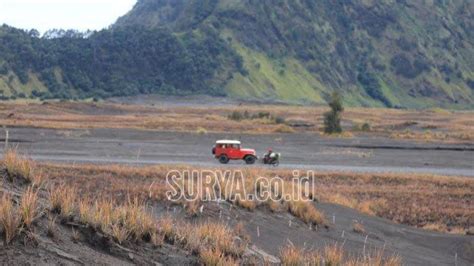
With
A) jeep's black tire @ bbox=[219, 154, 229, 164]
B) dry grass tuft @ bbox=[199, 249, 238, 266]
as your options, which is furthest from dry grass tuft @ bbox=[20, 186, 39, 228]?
jeep's black tire @ bbox=[219, 154, 229, 164]

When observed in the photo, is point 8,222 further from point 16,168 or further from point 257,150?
point 257,150

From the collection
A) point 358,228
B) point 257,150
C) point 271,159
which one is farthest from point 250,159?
point 358,228

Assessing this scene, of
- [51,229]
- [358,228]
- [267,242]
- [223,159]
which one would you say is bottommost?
[223,159]

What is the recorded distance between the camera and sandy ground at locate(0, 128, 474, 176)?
45.2 meters

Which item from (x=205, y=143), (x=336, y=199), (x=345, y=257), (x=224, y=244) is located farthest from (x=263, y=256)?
(x=205, y=143)

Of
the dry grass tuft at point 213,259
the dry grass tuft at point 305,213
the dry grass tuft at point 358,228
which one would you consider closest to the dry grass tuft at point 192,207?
the dry grass tuft at point 305,213

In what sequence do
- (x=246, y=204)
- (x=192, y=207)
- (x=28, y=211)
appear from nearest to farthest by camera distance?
(x=28, y=211) < (x=192, y=207) < (x=246, y=204)

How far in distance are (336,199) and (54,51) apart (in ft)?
577

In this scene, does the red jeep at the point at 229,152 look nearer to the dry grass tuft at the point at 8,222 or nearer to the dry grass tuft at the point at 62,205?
the dry grass tuft at the point at 62,205

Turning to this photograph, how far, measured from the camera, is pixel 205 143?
61656 millimetres

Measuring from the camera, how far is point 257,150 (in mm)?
56625

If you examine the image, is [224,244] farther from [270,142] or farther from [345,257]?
[270,142]

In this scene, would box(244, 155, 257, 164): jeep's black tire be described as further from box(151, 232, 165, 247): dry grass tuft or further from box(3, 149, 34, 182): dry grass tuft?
box(151, 232, 165, 247): dry grass tuft

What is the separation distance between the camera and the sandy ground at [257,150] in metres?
45.2
